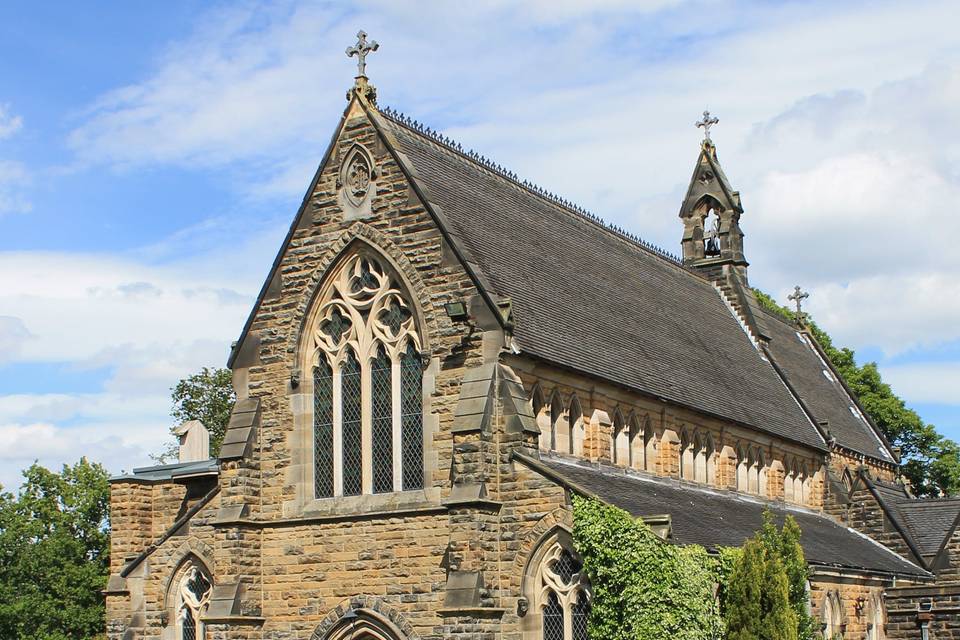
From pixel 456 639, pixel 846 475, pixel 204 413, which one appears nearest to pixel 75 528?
Result: pixel 204 413

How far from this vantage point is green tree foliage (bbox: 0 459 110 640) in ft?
157

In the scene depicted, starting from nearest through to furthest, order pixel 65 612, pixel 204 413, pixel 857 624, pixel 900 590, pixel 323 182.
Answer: pixel 323 182
pixel 857 624
pixel 900 590
pixel 65 612
pixel 204 413

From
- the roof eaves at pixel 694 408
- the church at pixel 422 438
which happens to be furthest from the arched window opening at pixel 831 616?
the roof eaves at pixel 694 408

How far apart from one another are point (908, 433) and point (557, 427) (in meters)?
39.2

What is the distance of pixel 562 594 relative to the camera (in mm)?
23094

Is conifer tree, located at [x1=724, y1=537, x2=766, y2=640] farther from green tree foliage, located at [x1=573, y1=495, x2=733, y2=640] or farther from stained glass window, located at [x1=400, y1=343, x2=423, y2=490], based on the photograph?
stained glass window, located at [x1=400, y1=343, x2=423, y2=490]

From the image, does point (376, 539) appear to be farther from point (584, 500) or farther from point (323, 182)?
point (323, 182)

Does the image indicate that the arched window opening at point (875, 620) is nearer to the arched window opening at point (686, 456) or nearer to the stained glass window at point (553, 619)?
the arched window opening at point (686, 456)

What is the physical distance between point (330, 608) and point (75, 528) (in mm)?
27825

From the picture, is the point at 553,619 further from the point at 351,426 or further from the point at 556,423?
the point at 351,426

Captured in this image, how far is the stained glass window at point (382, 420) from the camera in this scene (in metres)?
25.2

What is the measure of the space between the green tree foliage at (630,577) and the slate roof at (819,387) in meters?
19.1

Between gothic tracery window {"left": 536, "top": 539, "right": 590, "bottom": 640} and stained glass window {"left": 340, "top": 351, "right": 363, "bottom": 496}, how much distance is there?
13.9 ft

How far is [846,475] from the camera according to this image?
4097 centimetres
